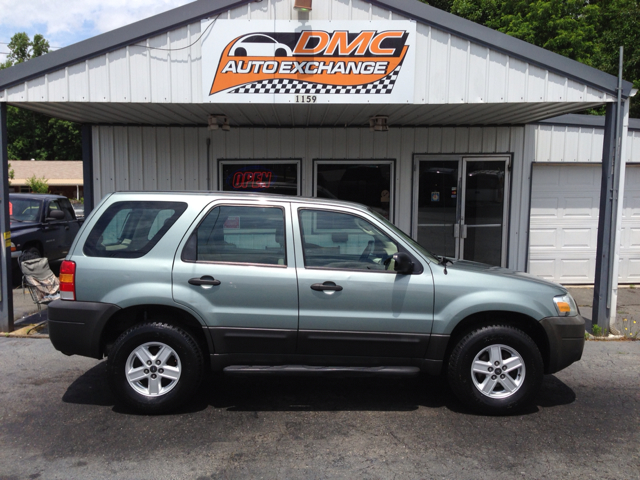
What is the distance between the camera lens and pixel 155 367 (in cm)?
429

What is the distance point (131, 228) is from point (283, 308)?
1.50 m

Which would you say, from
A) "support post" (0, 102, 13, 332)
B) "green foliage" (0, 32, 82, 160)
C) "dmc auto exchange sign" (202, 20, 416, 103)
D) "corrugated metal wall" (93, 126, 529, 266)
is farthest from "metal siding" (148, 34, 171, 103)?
"green foliage" (0, 32, 82, 160)

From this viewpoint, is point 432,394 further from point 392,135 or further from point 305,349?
point 392,135

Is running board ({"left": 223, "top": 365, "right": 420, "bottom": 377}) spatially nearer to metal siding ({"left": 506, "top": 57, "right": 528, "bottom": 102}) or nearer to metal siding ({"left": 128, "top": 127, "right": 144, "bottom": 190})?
metal siding ({"left": 506, "top": 57, "right": 528, "bottom": 102})

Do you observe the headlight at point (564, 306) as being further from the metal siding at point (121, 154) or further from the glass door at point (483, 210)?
the metal siding at point (121, 154)

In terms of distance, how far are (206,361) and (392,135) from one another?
19.3 feet

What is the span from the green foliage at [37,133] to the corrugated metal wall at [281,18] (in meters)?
48.1

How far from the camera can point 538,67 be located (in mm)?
6578

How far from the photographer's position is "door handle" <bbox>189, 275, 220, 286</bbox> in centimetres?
423

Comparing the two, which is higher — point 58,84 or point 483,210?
point 58,84

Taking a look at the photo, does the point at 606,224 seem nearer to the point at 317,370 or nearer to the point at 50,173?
the point at 317,370

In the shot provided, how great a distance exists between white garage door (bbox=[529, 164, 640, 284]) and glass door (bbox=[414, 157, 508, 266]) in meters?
0.66

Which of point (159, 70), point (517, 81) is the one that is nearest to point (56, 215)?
point (159, 70)

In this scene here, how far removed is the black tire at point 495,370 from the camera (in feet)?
14.0
